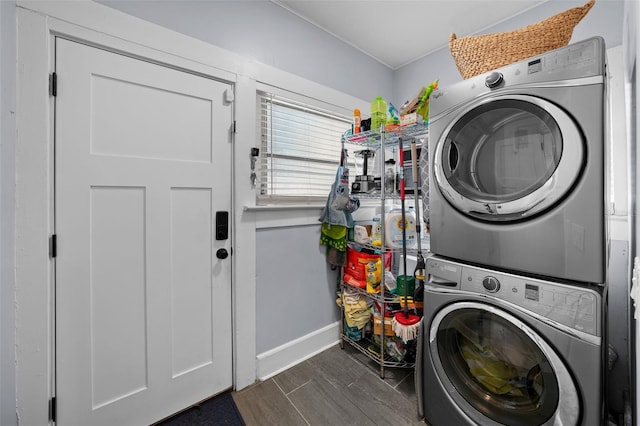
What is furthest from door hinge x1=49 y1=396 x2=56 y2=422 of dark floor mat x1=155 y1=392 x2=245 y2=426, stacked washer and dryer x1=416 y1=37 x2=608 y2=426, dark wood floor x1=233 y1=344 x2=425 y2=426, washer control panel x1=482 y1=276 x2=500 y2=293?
washer control panel x1=482 y1=276 x2=500 y2=293

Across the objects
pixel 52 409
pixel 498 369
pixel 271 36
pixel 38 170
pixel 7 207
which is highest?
pixel 271 36

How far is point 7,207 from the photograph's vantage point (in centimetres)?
103

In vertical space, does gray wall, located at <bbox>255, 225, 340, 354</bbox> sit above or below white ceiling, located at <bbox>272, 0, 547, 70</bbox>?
below

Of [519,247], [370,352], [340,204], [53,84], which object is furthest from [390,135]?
[53,84]

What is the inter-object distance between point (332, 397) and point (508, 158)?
158 centimetres

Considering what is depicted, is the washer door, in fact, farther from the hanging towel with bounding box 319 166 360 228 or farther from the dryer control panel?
the hanging towel with bounding box 319 166 360 228

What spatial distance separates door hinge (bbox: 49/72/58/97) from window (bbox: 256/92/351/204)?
0.96 m

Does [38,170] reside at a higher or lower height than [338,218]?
higher

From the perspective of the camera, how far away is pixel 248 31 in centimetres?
166

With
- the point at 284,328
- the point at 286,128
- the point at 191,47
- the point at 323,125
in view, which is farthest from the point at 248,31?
the point at 284,328

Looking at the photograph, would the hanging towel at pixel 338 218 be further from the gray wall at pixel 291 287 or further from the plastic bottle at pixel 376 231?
the plastic bottle at pixel 376 231

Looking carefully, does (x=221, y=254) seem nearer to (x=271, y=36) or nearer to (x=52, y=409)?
(x=52, y=409)

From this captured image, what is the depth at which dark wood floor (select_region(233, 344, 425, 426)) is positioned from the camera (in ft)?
4.64

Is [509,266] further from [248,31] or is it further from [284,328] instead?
[248,31]
